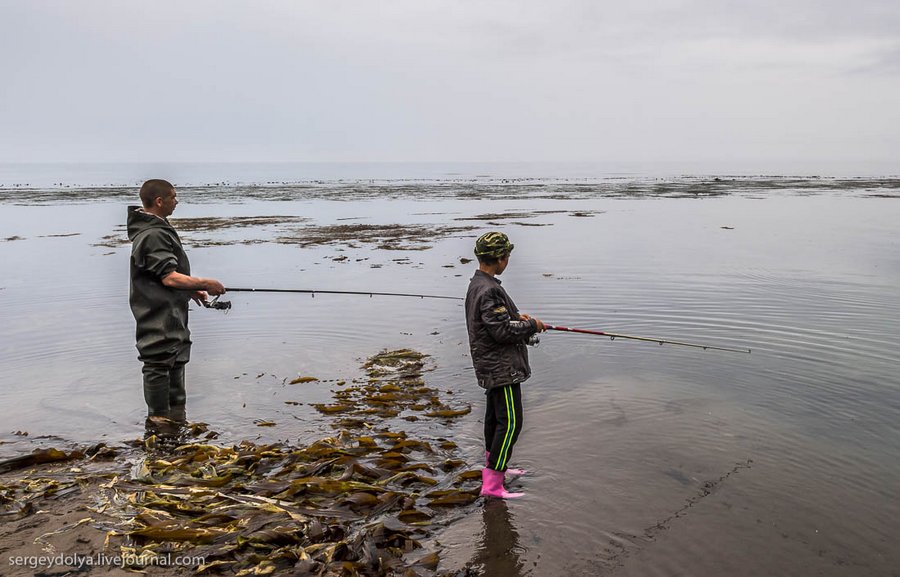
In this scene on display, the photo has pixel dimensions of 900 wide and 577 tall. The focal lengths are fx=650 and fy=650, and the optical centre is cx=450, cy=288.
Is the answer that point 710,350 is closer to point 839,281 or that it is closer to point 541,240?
point 839,281

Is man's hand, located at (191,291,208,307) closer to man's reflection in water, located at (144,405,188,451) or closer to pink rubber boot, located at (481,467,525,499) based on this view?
man's reflection in water, located at (144,405,188,451)

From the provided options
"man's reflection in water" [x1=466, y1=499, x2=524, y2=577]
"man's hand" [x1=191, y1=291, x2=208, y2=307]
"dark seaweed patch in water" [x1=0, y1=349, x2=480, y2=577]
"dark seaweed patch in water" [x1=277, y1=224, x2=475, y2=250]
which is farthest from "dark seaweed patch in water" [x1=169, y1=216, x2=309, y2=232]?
"man's reflection in water" [x1=466, y1=499, x2=524, y2=577]

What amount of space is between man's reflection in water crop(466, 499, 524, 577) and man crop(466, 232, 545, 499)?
0.75 ft

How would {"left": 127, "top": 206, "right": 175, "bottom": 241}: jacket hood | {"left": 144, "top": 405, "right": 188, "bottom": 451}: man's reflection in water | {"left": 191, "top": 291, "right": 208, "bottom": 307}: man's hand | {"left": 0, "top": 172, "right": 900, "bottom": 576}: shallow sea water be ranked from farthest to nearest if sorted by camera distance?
{"left": 191, "top": 291, "right": 208, "bottom": 307}: man's hand
{"left": 144, "top": 405, "right": 188, "bottom": 451}: man's reflection in water
{"left": 127, "top": 206, "right": 175, "bottom": 241}: jacket hood
{"left": 0, "top": 172, "right": 900, "bottom": 576}: shallow sea water

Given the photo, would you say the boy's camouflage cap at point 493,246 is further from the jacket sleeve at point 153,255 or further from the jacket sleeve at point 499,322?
the jacket sleeve at point 153,255

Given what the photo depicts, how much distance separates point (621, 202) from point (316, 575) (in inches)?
1642

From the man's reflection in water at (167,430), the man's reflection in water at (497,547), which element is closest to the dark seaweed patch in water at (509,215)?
the man's reflection in water at (167,430)

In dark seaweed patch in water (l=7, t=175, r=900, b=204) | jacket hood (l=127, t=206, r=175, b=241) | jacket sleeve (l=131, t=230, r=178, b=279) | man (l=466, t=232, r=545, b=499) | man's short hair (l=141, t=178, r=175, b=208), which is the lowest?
man (l=466, t=232, r=545, b=499)

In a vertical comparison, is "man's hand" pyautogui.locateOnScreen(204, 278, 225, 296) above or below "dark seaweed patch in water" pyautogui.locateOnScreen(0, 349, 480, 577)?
above

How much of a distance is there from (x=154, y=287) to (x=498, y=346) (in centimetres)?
316

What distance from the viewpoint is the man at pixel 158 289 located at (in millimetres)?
5609

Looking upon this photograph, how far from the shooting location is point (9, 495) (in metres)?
4.63

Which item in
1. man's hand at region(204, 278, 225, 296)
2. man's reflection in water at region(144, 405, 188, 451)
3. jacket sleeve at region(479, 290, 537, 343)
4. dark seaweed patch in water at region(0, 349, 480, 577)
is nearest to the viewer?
dark seaweed patch in water at region(0, 349, 480, 577)

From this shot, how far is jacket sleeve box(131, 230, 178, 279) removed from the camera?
559cm
